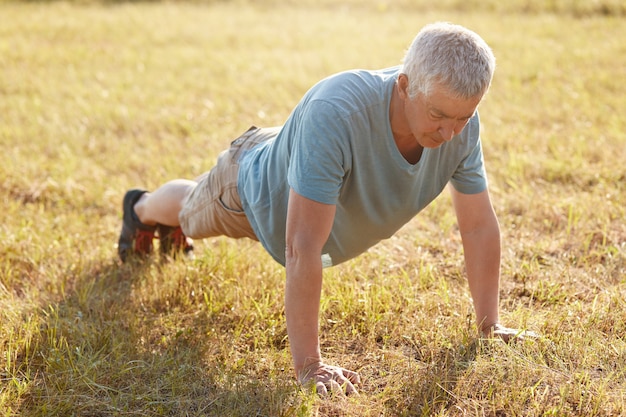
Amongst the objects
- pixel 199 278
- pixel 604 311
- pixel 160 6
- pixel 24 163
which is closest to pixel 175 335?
pixel 199 278

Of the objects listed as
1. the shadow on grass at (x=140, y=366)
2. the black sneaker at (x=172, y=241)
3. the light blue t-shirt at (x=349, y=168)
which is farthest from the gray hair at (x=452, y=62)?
the black sneaker at (x=172, y=241)

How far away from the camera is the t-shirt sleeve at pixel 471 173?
2811 millimetres

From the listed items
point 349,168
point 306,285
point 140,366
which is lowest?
point 140,366

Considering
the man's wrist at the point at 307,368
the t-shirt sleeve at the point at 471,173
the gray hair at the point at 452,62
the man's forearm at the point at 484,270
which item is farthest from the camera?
the man's forearm at the point at 484,270

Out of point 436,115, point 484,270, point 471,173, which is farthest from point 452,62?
point 484,270

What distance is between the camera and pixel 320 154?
7.86ft

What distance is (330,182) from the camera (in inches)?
95.0

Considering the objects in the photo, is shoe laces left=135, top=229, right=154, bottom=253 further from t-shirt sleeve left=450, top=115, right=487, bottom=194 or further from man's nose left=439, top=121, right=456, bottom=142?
man's nose left=439, top=121, right=456, bottom=142

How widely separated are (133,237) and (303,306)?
1.67m

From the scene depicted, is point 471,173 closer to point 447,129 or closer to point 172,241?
point 447,129

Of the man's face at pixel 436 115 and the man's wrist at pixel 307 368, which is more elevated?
the man's face at pixel 436 115

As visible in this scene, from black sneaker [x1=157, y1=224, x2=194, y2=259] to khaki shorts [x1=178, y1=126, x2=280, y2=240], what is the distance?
20.0 inches

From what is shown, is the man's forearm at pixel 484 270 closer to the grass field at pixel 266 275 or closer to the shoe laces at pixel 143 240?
the grass field at pixel 266 275

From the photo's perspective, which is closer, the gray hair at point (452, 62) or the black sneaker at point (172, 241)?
the gray hair at point (452, 62)
